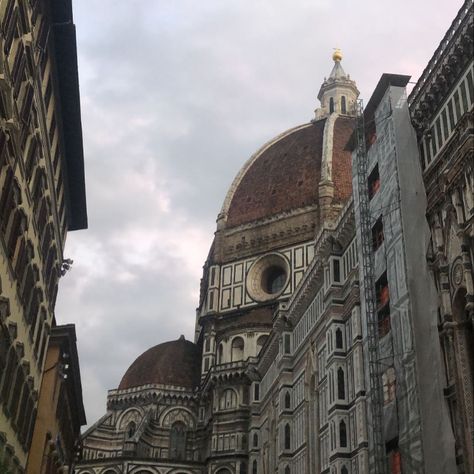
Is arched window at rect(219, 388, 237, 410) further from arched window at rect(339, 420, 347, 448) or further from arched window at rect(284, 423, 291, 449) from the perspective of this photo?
arched window at rect(339, 420, 347, 448)

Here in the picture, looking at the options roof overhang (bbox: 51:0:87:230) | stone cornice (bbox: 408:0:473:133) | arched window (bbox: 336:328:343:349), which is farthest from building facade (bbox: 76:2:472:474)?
roof overhang (bbox: 51:0:87:230)

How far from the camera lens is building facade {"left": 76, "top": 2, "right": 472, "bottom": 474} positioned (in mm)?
25031

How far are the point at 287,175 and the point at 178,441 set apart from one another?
27965 millimetres

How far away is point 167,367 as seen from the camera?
69125 millimetres

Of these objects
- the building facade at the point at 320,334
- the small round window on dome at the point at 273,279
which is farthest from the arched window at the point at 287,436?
the small round window on dome at the point at 273,279

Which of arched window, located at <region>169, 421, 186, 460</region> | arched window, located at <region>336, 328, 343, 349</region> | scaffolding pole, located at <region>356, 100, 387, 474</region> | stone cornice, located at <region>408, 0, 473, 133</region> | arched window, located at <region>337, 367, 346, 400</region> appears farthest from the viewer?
arched window, located at <region>169, 421, 186, 460</region>

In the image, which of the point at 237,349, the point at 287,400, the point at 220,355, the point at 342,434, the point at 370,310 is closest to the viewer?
the point at 370,310

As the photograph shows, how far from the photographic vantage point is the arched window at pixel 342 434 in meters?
33.8

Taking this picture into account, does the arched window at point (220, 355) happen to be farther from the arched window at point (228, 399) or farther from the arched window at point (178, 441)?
the arched window at point (178, 441)

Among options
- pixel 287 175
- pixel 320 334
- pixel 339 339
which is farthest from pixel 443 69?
pixel 287 175

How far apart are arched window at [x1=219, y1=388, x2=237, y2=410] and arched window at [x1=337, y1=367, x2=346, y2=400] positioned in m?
24.5

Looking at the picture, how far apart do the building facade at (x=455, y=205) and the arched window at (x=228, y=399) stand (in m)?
35.5

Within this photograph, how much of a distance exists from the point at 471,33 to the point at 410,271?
8437 millimetres

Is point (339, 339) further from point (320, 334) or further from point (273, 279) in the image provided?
point (273, 279)
